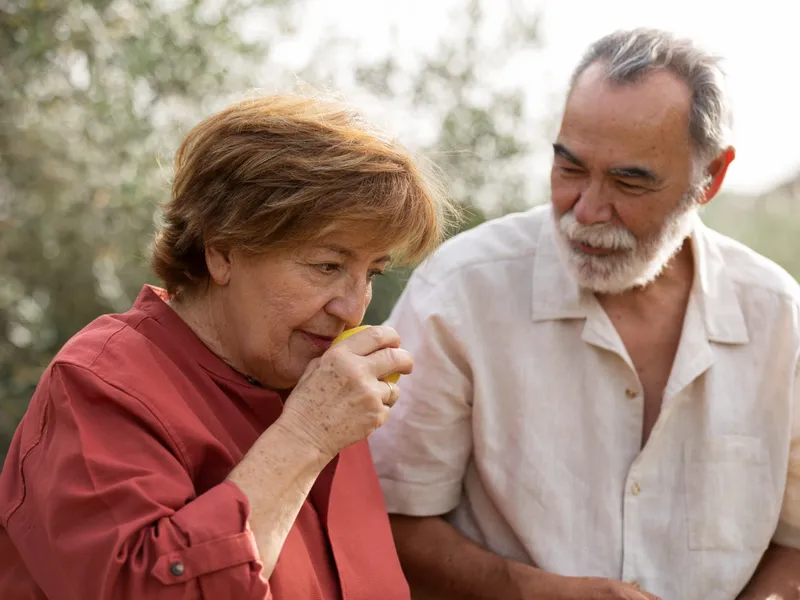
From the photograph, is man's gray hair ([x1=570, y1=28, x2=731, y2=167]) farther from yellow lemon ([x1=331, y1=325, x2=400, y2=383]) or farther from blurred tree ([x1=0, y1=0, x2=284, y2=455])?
blurred tree ([x1=0, y1=0, x2=284, y2=455])

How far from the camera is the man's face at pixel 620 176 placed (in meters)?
2.77

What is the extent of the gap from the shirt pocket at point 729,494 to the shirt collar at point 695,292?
1.03 feet

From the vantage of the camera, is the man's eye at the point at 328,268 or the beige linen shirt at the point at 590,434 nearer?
the man's eye at the point at 328,268

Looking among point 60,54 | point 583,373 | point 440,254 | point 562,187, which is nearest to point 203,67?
point 60,54

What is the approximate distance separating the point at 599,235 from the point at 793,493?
933 mm

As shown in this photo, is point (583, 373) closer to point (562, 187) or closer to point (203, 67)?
point (562, 187)

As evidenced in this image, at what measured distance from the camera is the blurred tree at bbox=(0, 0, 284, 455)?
3709mm

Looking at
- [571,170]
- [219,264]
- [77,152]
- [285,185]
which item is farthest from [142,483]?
[77,152]

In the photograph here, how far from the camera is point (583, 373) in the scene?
2.91 metres

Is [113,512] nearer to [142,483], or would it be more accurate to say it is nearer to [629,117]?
[142,483]

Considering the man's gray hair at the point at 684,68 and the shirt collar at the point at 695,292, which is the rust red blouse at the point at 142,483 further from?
the man's gray hair at the point at 684,68

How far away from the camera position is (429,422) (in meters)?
2.86

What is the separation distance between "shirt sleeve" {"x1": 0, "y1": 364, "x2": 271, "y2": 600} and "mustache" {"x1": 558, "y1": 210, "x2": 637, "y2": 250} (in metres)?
1.34

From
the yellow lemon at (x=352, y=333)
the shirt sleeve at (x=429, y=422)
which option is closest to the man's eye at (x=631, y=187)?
the shirt sleeve at (x=429, y=422)
